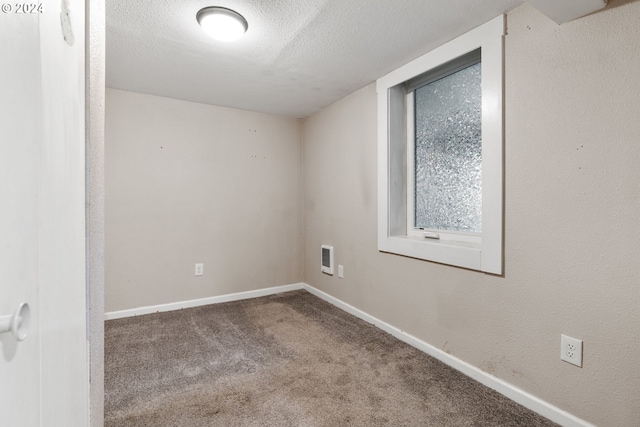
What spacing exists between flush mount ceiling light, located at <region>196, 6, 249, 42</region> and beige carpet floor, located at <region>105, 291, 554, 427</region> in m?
1.94

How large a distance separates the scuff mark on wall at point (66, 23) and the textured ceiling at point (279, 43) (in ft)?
3.05

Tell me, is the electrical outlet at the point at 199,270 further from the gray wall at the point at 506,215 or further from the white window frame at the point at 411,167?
the white window frame at the point at 411,167

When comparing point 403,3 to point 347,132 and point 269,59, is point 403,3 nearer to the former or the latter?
point 269,59

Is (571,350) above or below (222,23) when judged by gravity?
below

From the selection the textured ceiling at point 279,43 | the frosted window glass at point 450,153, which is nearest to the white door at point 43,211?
the textured ceiling at point 279,43

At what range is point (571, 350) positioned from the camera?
1.41 meters

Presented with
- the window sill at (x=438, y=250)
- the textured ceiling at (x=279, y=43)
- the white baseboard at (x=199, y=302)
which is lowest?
the white baseboard at (x=199, y=302)

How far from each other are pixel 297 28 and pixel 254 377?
2.03 meters

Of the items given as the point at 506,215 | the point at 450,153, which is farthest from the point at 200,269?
the point at 506,215

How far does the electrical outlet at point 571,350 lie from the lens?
1.38 metres

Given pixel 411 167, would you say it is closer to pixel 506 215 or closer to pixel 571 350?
pixel 506 215

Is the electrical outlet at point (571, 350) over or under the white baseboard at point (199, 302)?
over

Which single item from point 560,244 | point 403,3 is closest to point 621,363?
point 560,244

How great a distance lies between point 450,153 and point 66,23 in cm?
208
